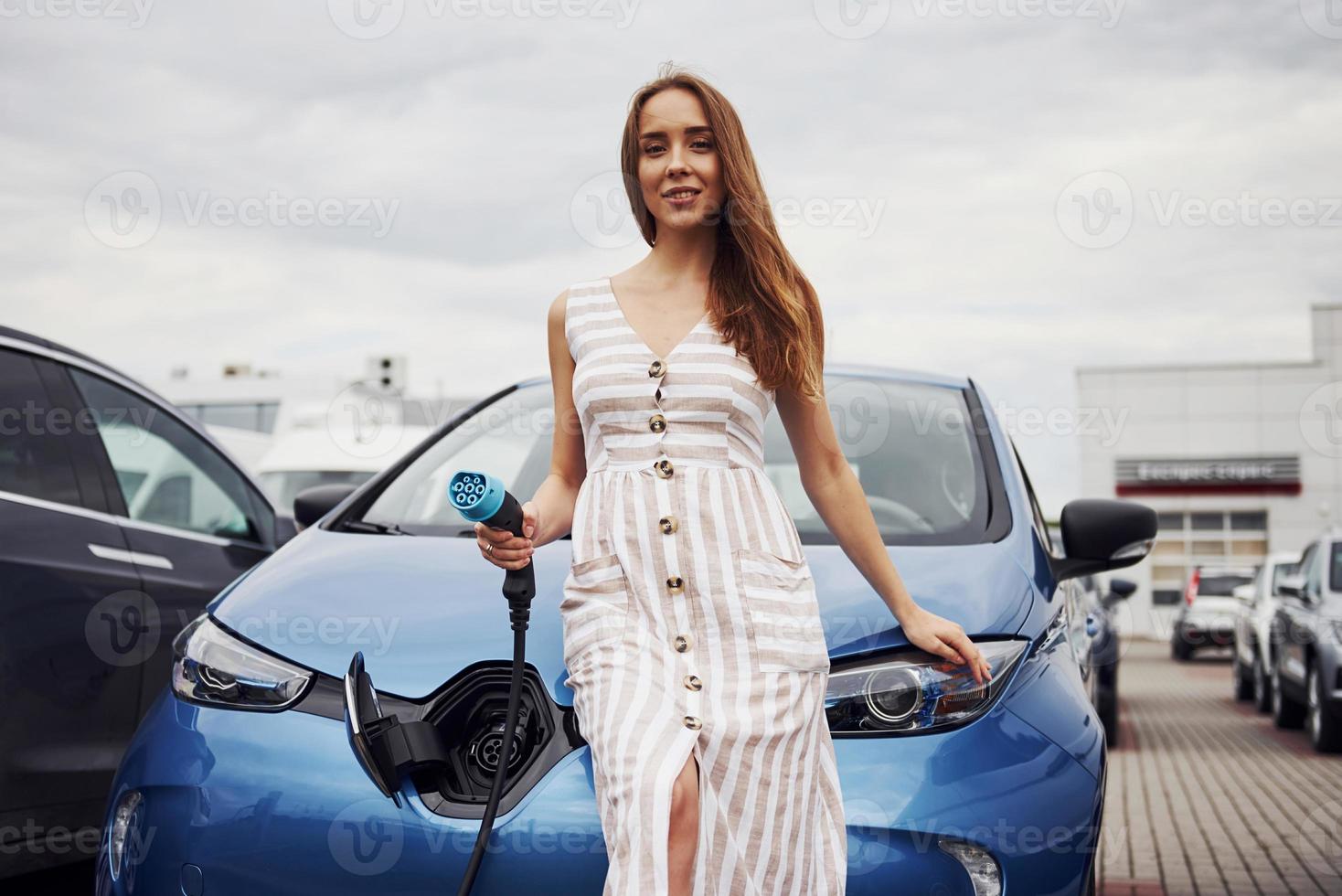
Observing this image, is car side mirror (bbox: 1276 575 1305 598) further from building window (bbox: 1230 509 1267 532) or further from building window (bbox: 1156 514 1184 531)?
building window (bbox: 1230 509 1267 532)

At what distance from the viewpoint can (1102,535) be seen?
3.08 m

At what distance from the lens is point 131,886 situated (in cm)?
234

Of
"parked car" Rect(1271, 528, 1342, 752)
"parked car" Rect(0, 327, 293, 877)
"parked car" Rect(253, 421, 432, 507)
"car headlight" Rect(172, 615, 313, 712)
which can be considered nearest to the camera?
"car headlight" Rect(172, 615, 313, 712)

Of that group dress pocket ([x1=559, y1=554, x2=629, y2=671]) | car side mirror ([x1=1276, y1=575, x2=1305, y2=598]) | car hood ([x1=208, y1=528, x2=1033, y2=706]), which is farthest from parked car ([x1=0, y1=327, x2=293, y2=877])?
car side mirror ([x1=1276, y1=575, x2=1305, y2=598])

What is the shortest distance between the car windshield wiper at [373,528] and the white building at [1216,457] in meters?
33.9

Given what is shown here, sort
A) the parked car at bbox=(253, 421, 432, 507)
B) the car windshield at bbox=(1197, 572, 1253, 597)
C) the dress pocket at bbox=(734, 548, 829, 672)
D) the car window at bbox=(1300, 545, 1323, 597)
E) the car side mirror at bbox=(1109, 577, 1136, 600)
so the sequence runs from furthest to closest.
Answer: the car windshield at bbox=(1197, 572, 1253, 597) → the parked car at bbox=(253, 421, 432, 507) → the car side mirror at bbox=(1109, 577, 1136, 600) → the car window at bbox=(1300, 545, 1323, 597) → the dress pocket at bbox=(734, 548, 829, 672)

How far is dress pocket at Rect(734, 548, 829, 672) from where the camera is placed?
2.01 metres

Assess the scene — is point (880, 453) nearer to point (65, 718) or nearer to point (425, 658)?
point (425, 658)

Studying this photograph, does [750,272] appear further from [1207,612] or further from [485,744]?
[1207,612]

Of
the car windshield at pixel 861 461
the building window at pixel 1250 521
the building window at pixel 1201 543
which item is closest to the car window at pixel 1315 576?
the car windshield at pixel 861 461

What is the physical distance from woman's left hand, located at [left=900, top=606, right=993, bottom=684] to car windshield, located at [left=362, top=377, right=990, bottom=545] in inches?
23.7

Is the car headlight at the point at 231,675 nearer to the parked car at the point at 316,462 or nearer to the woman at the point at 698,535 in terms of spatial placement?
the woman at the point at 698,535

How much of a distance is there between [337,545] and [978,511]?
145cm

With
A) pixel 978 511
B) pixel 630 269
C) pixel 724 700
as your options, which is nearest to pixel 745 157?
pixel 630 269
